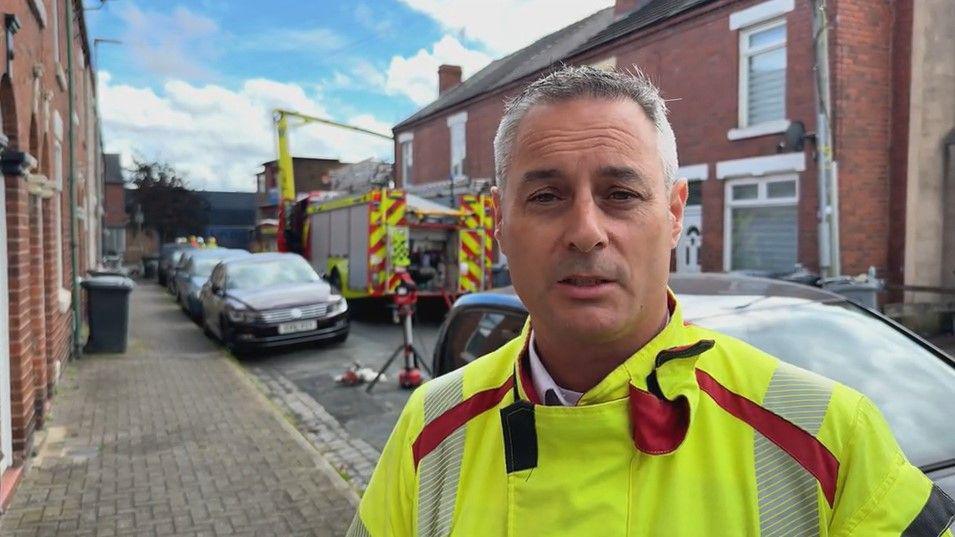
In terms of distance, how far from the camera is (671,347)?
132 cm

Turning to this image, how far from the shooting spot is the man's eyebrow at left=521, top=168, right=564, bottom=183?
133cm

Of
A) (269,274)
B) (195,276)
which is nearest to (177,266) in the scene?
(195,276)

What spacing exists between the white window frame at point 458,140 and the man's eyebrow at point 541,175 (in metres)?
21.5

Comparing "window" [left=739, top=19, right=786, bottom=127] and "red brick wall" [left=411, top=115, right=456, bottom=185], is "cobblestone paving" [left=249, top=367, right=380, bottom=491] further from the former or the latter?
"red brick wall" [left=411, top=115, right=456, bottom=185]

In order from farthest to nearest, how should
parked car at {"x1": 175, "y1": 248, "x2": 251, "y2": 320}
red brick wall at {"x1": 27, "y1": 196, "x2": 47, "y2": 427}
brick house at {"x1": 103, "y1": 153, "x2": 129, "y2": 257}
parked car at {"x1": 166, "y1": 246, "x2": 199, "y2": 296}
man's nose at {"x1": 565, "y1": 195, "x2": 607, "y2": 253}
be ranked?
brick house at {"x1": 103, "y1": 153, "x2": 129, "y2": 257} → parked car at {"x1": 166, "y1": 246, "x2": 199, "y2": 296} → parked car at {"x1": 175, "y1": 248, "x2": 251, "y2": 320} → red brick wall at {"x1": 27, "y1": 196, "x2": 47, "y2": 427} → man's nose at {"x1": 565, "y1": 195, "x2": 607, "y2": 253}

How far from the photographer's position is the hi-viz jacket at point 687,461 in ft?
3.74

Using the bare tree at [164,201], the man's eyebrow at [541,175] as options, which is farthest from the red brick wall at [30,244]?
the bare tree at [164,201]

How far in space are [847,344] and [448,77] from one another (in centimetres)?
2730

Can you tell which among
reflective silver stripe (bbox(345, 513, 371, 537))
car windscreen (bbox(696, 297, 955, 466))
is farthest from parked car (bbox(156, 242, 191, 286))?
reflective silver stripe (bbox(345, 513, 371, 537))

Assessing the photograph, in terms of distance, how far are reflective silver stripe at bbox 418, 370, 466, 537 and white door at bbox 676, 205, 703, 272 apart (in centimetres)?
1315

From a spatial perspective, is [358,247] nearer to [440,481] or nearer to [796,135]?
[796,135]

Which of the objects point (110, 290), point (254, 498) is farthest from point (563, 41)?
point (254, 498)

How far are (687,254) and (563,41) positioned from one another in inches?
366

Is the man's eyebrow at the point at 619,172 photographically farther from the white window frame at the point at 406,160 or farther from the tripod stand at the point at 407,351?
the white window frame at the point at 406,160
